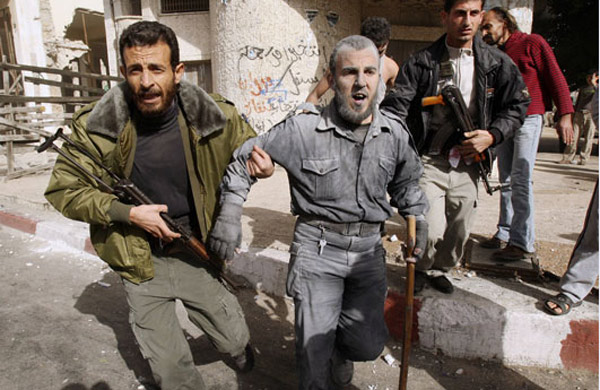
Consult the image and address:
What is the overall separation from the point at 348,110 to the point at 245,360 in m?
1.58

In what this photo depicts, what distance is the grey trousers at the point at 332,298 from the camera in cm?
209

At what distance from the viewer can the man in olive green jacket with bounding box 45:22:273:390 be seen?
215 cm

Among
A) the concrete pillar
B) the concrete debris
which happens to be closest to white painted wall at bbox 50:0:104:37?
the concrete pillar

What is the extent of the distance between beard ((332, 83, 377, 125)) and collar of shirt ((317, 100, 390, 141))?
5 cm

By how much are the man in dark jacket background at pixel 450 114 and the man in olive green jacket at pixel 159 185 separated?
3.85 ft

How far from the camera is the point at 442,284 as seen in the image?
2980mm

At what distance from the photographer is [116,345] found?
9.80ft

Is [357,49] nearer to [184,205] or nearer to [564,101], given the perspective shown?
[184,205]

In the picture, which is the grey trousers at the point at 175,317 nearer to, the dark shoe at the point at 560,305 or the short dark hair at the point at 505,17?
the dark shoe at the point at 560,305

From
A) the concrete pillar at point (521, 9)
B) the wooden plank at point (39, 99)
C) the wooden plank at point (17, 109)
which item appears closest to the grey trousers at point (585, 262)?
the concrete pillar at point (521, 9)

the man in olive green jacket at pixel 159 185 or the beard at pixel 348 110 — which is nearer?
the beard at pixel 348 110

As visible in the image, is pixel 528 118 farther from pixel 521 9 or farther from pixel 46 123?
pixel 46 123

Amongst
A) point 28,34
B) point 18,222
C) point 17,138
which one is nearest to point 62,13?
point 28,34

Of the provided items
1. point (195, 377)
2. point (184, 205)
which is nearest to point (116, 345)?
point (195, 377)
